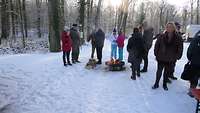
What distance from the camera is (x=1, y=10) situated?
41156 mm

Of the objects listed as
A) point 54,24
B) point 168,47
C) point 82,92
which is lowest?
point 82,92

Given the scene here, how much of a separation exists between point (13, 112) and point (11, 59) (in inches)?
328

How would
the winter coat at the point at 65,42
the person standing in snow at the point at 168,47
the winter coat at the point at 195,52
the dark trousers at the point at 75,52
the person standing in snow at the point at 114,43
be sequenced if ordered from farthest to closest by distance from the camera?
the person standing in snow at the point at 114,43 < the dark trousers at the point at 75,52 < the winter coat at the point at 65,42 < the person standing in snow at the point at 168,47 < the winter coat at the point at 195,52

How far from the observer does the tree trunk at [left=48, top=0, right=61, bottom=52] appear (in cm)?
2183

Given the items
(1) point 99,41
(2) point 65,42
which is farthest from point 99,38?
(2) point 65,42

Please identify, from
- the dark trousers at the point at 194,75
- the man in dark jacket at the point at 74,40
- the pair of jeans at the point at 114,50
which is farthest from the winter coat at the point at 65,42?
the dark trousers at the point at 194,75

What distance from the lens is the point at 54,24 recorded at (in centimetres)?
2202

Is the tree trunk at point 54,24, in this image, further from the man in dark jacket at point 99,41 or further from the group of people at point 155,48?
the man in dark jacket at point 99,41

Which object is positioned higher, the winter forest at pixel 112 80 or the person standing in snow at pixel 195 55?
the person standing in snow at pixel 195 55

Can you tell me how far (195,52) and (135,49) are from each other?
3.66 meters

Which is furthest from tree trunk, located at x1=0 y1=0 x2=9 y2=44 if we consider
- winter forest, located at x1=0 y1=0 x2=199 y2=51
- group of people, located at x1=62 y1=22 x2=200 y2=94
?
group of people, located at x1=62 y1=22 x2=200 y2=94

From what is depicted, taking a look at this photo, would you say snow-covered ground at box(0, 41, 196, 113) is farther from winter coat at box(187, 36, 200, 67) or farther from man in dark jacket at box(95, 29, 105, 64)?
man in dark jacket at box(95, 29, 105, 64)

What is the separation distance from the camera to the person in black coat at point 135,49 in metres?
13.0

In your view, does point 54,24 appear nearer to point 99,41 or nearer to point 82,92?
point 99,41
